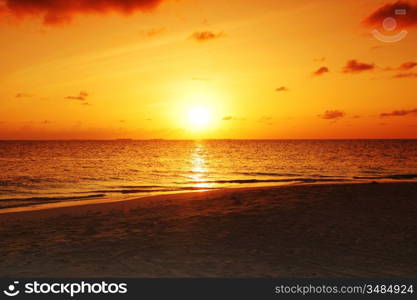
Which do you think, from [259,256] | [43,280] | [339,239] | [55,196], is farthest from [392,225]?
[55,196]

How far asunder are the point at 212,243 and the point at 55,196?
22271mm

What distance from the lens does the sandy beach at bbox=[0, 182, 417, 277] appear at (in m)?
9.73

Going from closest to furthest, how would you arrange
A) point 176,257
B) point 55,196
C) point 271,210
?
point 176,257, point 271,210, point 55,196

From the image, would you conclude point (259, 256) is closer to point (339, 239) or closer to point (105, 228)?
point (339, 239)

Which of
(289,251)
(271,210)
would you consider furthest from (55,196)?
(289,251)

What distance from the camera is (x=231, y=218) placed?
1599cm

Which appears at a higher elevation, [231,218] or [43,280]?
[231,218]

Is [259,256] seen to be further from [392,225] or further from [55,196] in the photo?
[55,196]

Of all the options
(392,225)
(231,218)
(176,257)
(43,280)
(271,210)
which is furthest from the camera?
(271,210)

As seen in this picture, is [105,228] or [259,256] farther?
[105,228]

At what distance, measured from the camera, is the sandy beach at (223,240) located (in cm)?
973

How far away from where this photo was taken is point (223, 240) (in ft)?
40.9

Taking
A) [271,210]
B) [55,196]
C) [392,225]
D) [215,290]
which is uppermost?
[55,196]

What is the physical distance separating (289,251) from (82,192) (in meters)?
25.5
